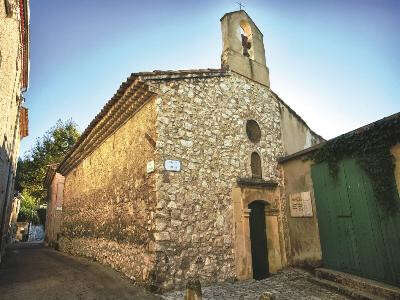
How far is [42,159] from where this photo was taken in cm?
2458

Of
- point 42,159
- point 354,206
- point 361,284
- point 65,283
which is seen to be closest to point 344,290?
point 361,284

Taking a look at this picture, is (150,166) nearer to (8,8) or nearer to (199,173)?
Result: (199,173)

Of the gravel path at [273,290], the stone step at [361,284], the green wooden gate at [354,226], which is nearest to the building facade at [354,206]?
the green wooden gate at [354,226]

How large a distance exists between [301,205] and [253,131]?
8.01 feet

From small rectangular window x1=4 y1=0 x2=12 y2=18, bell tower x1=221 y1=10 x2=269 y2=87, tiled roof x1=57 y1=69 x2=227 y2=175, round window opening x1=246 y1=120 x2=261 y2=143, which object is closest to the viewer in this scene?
small rectangular window x1=4 y1=0 x2=12 y2=18

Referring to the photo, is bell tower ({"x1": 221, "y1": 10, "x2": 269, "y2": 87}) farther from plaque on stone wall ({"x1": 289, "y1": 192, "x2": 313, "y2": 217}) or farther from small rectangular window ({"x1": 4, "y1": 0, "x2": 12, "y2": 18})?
small rectangular window ({"x1": 4, "y1": 0, "x2": 12, "y2": 18})

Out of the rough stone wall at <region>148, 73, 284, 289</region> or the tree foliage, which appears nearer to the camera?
the tree foliage

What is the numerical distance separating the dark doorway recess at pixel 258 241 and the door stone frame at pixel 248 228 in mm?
135

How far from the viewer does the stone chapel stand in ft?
19.7

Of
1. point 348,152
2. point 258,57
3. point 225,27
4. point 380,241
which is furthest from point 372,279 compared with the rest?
point 225,27

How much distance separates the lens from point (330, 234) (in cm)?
654

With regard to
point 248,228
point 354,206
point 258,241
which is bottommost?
point 258,241

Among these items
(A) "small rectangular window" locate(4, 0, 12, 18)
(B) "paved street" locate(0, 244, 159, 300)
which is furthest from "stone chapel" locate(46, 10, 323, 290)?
(A) "small rectangular window" locate(4, 0, 12, 18)

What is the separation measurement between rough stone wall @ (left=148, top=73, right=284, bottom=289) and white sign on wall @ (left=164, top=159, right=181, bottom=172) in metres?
0.10
